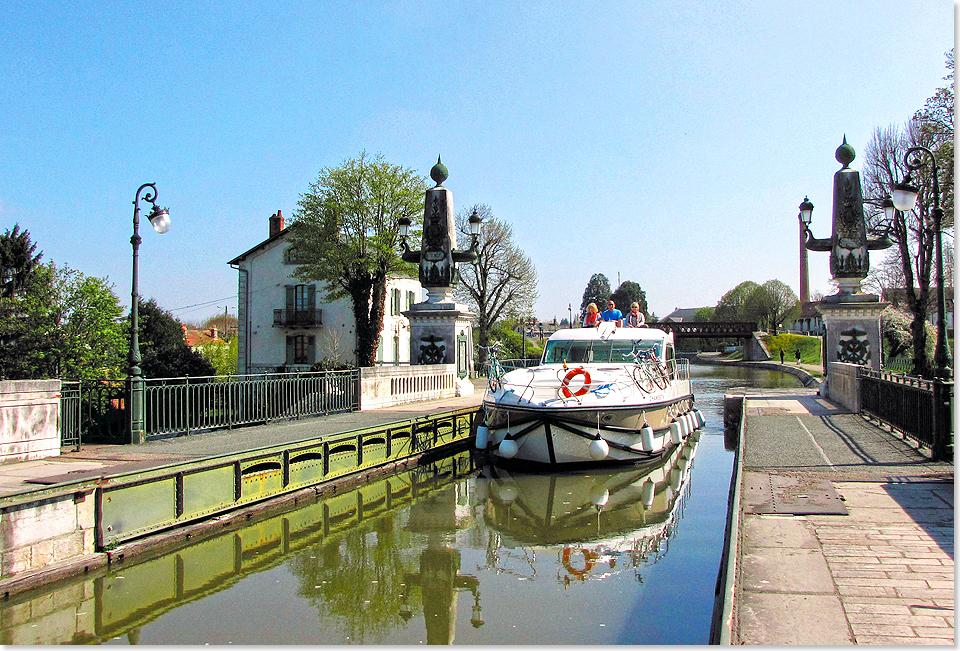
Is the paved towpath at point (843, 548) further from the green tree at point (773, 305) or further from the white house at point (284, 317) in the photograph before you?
the green tree at point (773, 305)

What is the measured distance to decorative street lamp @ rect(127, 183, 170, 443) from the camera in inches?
545

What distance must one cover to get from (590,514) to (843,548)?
4.66 metres

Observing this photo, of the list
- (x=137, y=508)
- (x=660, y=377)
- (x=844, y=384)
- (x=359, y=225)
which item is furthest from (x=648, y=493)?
(x=359, y=225)

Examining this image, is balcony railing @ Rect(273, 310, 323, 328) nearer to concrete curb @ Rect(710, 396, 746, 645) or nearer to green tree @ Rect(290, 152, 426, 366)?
green tree @ Rect(290, 152, 426, 366)

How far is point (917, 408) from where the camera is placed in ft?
40.3

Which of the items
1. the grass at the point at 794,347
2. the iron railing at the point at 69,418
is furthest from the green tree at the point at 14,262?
the grass at the point at 794,347

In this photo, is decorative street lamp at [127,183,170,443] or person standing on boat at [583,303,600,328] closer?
decorative street lamp at [127,183,170,443]

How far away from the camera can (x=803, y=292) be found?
104 metres

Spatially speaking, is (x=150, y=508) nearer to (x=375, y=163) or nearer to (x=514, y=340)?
(x=375, y=163)

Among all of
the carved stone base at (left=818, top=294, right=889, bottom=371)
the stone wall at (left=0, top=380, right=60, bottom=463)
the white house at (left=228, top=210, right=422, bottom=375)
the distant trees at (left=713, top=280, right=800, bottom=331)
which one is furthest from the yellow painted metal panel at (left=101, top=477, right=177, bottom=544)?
the distant trees at (left=713, top=280, right=800, bottom=331)

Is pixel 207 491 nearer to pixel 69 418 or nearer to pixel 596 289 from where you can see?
pixel 69 418

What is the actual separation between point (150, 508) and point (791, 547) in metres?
7.19

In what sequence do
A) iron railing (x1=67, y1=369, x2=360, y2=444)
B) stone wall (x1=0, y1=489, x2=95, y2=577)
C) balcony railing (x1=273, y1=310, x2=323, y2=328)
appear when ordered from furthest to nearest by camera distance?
balcony railing (x1=273, y1=310, x2=323, y2=328) < iron railing (x1=67, y1=369, x2=360, y2=444) < stone wall (x1=0, y1=489, x2=95, y2=577)

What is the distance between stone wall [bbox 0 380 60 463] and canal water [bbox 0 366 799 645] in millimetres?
4509
